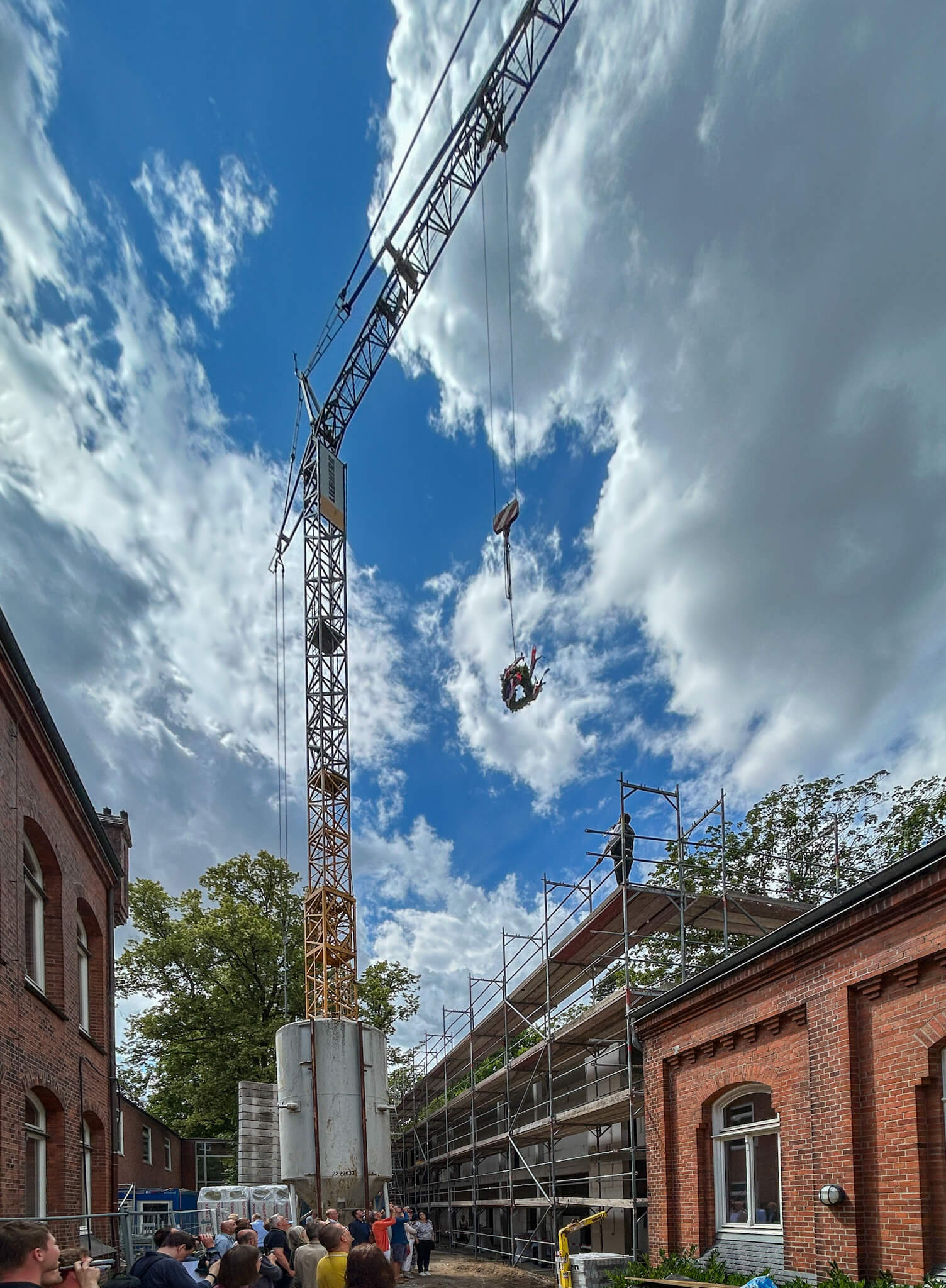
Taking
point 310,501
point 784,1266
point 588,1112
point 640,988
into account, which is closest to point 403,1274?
point 588,1112

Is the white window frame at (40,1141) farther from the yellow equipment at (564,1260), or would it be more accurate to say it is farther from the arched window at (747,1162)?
the arched window at (747,1162)

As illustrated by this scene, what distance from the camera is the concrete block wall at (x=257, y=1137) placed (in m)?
27.5

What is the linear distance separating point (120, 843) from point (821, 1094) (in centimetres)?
1467

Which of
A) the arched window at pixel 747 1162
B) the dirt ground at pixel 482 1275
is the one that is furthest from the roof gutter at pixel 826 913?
the dirt ground at pixel 482 1275

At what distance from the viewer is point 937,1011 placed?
8.80m

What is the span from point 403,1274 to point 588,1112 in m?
7.11

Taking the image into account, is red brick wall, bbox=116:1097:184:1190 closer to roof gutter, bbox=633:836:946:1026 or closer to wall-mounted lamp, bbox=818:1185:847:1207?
roof gutter, bbox=633:836:946:1026

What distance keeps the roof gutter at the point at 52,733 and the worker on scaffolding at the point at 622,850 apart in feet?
28.1

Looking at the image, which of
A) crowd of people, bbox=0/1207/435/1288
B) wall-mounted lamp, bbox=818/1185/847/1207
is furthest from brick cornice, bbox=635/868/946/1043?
crowd of people, bbox=0/1207/435/1288

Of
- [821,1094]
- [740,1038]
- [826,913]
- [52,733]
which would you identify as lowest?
[821,1094]

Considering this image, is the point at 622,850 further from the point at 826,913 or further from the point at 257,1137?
the point at 257,1137

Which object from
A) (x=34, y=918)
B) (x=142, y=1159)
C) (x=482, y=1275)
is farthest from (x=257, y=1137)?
(x=34, y=918)

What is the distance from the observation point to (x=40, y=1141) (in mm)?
11945

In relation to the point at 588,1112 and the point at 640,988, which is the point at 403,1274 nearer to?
the point at 588,1112
